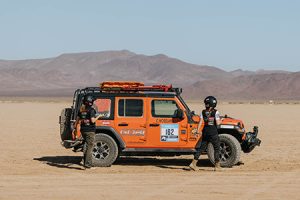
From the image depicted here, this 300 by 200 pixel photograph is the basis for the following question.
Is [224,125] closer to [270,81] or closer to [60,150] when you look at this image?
[60,150]

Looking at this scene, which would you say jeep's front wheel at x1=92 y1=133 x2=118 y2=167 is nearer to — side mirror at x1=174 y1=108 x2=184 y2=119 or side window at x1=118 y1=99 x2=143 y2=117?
side window at x1=118 y1=99 x2=143 y2=117

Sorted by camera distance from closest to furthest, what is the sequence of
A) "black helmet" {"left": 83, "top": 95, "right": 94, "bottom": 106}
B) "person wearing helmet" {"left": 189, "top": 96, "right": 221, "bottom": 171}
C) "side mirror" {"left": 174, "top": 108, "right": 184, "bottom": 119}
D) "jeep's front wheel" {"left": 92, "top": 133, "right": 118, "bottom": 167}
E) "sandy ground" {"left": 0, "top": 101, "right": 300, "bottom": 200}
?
"sandy ground" {"left": 0, "top": 101, "right": 300, "bottom": 200}
"person wearing helmet" {"left": 189, "top": 96, "right": 221, "bottom": 171}
"black helmet" {"left": 83, "top": 95, "right": 94, "bottom": 106}
"side mirror" {"left": 174, "top": 108, "right": 184, "bottom": 119}
"jeep's front wheel" {"left": 92, "top": 133, "right": 118, "bottom": 167}

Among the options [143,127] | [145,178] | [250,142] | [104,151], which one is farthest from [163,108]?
[145,178]

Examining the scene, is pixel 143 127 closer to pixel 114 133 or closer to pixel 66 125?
pixel 114 133

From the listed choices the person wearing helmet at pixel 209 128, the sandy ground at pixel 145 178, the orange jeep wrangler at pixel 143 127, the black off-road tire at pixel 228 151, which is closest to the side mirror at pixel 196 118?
the orange jeep wrangler at pixel 143 127

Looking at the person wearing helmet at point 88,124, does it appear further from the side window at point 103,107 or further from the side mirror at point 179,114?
the side mirror at point 179,114

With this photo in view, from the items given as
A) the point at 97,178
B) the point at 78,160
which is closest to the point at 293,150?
the point at 78,160

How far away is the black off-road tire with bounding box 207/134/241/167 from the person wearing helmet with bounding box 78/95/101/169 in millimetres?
2562

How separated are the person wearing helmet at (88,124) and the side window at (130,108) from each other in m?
0.68

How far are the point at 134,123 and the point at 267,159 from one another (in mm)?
4097

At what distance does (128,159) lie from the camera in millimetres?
16094

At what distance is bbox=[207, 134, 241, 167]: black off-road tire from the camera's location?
14.3 metres

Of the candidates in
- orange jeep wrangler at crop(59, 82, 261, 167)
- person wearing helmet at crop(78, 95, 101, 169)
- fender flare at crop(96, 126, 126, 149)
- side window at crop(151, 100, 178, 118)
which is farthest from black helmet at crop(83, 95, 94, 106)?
side window at crop(151, 100, 178, 118)

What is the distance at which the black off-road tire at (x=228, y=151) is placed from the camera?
14.3m
